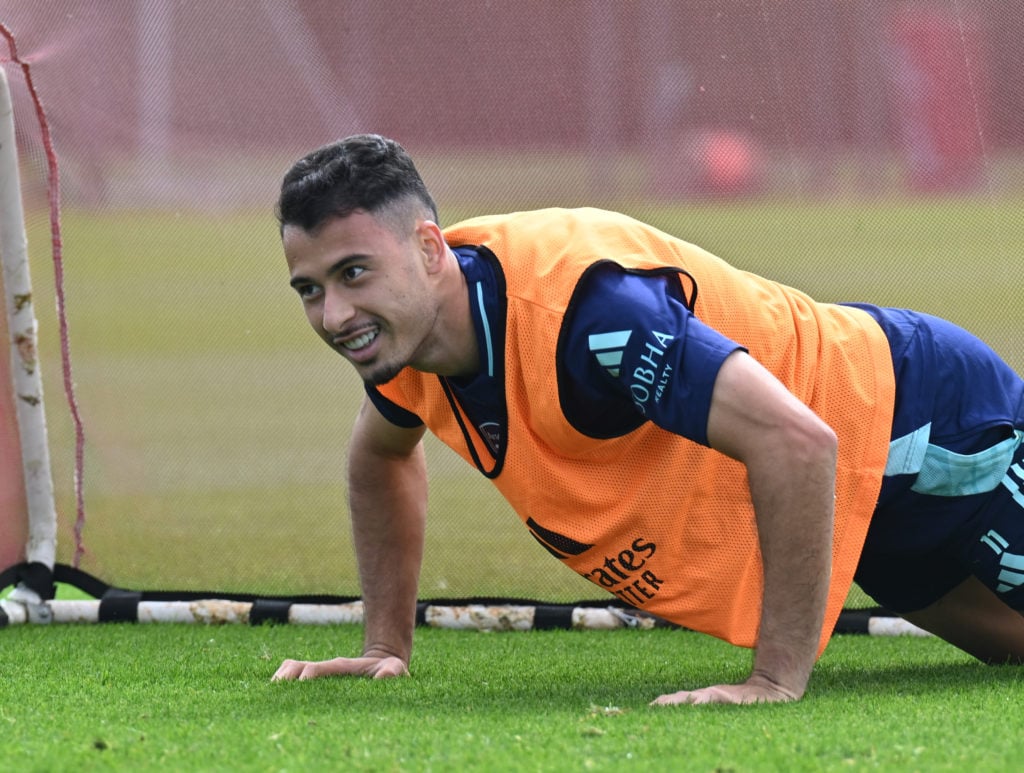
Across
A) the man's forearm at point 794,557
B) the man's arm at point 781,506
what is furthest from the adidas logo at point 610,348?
the man's forearm at point 794,557

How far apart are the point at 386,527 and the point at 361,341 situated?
2.58 feet

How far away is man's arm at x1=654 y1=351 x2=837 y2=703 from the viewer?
2598mm

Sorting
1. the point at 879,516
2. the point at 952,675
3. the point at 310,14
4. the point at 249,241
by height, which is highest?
the point at 310,14

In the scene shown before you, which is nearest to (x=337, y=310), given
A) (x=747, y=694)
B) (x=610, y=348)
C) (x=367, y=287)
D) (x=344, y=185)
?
(x=367, y=287)

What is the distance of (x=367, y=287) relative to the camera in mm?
2779

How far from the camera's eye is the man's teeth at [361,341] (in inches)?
111

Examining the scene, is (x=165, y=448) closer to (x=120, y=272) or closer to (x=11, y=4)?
(x=120, y=272)

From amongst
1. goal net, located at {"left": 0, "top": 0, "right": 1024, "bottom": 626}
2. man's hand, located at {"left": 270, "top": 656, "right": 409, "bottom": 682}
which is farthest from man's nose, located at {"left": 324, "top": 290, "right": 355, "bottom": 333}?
goal net, located at {"left": 0, "top": 0, "right": 1024, "bottom": 626}

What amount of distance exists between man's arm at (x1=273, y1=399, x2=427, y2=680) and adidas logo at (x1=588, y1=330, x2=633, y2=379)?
832 mm

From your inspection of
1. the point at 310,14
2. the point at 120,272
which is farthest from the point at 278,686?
the point at 310,14

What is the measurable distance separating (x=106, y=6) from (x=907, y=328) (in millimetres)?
2595

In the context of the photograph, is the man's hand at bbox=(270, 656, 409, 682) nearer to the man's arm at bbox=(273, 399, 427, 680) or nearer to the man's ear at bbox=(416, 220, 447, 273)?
the man's arm at bbox=(273, 399, 427, 680)

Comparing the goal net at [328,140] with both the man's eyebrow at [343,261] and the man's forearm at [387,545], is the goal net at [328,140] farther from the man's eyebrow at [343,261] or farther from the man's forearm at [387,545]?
the man's eyebrow at [343,261]

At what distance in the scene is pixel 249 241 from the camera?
4.55m
